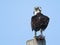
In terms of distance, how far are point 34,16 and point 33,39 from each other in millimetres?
2062

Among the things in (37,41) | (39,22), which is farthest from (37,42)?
(39,22)

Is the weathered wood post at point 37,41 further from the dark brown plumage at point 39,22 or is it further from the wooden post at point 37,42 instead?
the dark brown plumage at point 39,22

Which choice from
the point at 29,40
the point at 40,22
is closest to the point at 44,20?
the point at 40,22

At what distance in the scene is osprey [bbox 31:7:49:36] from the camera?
2764 centimetres

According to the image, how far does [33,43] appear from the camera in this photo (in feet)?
90.7

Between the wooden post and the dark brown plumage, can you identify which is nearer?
the wooden post

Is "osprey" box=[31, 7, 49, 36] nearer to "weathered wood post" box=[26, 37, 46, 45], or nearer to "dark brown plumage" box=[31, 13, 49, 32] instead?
"dark brown plumage" box=[31, 13, 49, 32]

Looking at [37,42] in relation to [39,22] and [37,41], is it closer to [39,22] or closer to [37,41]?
[37,41]

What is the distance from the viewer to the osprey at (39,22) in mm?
27641

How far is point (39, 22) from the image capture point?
27.6 meters

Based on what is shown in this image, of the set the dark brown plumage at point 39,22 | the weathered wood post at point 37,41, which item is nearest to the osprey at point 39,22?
the dark brown plumage at point 39,22

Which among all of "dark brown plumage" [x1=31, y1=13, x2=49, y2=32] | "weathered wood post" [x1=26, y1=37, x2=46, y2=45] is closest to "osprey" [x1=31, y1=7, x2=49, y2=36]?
"dark brown plumage" [x1=31, y1=13, x2=49, y2=32]

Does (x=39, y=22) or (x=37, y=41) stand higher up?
(x=39, y=22)

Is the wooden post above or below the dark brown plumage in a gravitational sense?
below
